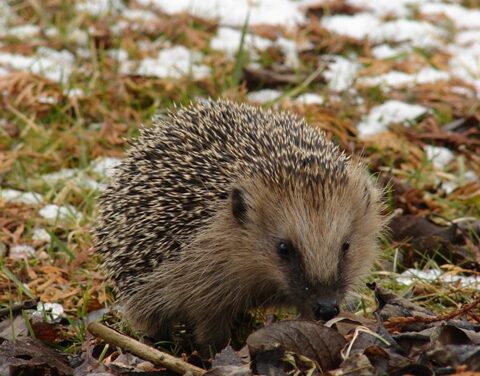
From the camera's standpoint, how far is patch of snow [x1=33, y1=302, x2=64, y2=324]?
577cm

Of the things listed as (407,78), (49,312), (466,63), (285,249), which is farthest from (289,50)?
(49,312)

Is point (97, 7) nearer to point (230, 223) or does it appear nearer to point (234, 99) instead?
point (234, 99)

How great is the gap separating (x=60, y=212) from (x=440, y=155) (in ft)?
12.1

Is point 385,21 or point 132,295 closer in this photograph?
point 132,295

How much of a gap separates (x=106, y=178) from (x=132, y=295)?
2.02 metres

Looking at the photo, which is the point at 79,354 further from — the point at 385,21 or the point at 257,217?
the point at 385,21

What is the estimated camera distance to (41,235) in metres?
7.11

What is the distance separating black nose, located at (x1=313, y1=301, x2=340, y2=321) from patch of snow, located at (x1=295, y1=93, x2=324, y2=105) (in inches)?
173

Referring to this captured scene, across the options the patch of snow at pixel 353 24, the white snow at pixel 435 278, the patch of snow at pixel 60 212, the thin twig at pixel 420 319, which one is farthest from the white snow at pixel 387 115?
the thin twig at pixel 420 319

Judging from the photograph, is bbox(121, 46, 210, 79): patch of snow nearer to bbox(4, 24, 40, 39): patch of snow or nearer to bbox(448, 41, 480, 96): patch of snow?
bbox(4, 24, 40, 39): patch of snow

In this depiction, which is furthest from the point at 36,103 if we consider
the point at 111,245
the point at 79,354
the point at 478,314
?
the point at 478,314

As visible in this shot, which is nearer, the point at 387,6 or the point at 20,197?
the point at 20,197

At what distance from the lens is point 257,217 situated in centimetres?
573

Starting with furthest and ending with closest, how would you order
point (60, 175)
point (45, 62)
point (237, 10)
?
point (237, 10), point (45, 62), point (60, 175)
